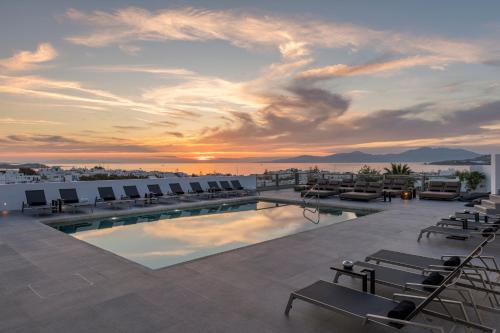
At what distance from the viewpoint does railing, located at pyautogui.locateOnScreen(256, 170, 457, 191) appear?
14.1 metres

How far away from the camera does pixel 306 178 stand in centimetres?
1673

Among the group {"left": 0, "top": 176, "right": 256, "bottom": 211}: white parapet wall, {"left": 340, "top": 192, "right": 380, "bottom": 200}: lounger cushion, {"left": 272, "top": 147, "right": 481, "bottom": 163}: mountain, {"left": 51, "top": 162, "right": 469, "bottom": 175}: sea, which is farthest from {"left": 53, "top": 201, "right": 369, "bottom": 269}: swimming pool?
{"left": 272, "top": 147, "right": 481, "bottom": 163}: mountain

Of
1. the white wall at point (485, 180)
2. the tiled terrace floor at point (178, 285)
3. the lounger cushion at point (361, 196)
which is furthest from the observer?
the white wall at point (485, 180)

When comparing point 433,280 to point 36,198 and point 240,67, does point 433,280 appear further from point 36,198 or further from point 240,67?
point 36,198

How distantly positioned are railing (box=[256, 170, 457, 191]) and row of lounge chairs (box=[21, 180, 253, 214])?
71.6 inches

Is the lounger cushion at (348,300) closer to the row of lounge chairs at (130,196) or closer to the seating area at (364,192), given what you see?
the row of lounge chairs at (130,196)

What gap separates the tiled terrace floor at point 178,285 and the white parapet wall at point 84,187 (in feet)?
12.2

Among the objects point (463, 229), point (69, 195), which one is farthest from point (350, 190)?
point (69, 195)

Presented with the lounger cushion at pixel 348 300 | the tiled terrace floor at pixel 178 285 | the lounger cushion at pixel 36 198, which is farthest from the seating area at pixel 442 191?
the lounger cushion at pixel 36 198

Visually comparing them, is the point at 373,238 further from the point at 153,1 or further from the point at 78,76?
the point at 78,76

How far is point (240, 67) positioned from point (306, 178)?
7199 mm

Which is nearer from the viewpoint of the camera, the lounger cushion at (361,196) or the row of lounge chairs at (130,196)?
the row of lounge chairs at (130,196)

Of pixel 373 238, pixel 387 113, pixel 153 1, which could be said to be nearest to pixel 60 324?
pixel 373 238

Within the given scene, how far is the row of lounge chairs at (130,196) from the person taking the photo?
9812 mm
